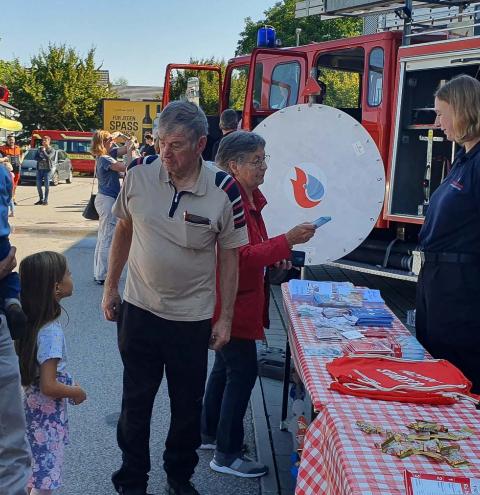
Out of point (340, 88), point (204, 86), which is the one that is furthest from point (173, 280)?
point (204, 86)

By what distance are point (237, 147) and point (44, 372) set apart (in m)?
1.52

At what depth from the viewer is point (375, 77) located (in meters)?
8.24

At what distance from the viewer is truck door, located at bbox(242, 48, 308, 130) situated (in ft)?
29.9

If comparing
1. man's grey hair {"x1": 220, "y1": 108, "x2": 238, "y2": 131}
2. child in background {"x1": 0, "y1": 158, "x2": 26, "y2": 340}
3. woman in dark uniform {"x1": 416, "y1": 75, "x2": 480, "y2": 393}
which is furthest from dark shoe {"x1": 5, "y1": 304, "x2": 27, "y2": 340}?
man's grey hair {"x1": 220, "y1": 108, "x2": 238, "y2": 131}

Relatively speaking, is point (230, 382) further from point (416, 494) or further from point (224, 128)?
point (224, 128)

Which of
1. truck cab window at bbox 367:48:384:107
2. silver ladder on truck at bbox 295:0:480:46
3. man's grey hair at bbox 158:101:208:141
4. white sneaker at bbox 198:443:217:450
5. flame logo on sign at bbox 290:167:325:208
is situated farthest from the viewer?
truck cab window at bbox 367:48:384:107

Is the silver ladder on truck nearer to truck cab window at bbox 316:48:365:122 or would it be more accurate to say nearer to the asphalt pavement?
truck cab window at bbox 316:48:365:122

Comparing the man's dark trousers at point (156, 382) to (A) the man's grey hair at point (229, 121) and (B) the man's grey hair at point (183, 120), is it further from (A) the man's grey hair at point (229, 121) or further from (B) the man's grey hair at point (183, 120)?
(A) the man's grey hair at point (229, 121)

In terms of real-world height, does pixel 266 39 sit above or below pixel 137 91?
below

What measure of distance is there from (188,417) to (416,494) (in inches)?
68.4

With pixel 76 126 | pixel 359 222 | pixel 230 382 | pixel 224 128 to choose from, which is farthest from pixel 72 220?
pixel 76 126

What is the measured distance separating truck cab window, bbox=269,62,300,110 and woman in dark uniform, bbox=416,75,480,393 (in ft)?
19.2

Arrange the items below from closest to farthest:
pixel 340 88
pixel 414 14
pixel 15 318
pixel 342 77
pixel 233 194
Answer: pixel 15 318 → pixel 233 194 → pixel 414 14 → pixel 340 88 → pixel 342 77

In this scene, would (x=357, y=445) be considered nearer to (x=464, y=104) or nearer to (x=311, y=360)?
(x=311, y=360)
